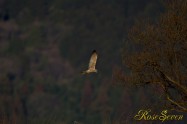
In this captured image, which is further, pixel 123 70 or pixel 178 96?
pixel 123 70

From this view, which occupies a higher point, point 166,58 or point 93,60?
point 166,58

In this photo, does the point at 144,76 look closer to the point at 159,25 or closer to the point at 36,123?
the point at 159,25

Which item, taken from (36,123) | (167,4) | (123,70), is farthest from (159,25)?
(36,123)

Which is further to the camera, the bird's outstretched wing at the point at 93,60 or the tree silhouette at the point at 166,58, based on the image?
the tree silhouette at the point at 166,58

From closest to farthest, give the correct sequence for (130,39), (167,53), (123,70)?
(167,53), (130,39), (123,70)

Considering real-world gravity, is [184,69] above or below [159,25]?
below

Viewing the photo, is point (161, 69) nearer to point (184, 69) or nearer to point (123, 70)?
point (184, 69)

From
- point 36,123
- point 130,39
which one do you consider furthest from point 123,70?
point 36,123

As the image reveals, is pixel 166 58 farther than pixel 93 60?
Yes

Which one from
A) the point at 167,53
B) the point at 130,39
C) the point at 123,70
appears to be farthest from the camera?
the point at 123,70

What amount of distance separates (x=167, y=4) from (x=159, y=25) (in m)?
1.23

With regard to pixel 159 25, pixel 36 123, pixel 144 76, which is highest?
pixel 159 25

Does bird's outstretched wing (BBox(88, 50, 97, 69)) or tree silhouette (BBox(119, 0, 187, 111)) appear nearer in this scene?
bird's outstretched wing (BBox(88, 50, 97, 69))

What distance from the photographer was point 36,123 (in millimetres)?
27094
